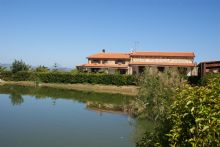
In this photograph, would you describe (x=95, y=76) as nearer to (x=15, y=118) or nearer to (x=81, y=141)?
(x=15, y=118)

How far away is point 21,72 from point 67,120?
4291cm

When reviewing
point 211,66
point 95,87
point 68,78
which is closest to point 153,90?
point 211,66

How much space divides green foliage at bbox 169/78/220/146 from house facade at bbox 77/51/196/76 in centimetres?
6431

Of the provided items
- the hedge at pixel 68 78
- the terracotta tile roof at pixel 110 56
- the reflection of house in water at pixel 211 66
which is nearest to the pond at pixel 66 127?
the reflection of house in water at pixel 211 66

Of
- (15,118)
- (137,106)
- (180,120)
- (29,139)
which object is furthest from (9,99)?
(180,120)

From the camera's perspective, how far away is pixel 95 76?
204ft

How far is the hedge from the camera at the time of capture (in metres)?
60.4

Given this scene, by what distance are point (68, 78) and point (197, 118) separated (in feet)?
192

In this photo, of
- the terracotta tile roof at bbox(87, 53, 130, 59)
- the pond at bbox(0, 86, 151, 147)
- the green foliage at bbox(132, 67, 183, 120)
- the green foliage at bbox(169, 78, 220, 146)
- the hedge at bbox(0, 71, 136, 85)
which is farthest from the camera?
the terracotta tile roof at bbox(87, 53, 130, 59)

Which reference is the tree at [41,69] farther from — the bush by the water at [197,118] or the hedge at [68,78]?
the bush by the water at [197,118]

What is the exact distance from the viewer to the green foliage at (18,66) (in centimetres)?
7175

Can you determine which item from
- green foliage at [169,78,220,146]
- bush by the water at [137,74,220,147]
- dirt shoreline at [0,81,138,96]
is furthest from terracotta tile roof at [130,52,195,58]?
green foliage at [169,78,220,146]

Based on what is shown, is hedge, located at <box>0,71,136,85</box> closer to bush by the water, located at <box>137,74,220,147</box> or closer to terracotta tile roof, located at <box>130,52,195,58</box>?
terracotta tile roof, located at <box>130,52,195,58</box>

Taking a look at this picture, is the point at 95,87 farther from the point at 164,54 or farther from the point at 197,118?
the point at 197,118
